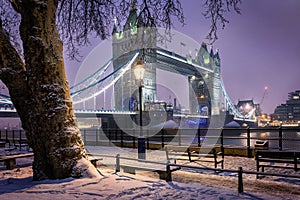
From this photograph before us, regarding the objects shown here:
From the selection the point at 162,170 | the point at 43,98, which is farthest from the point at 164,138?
the point at 43,98

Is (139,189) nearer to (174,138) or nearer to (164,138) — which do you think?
(164,138)

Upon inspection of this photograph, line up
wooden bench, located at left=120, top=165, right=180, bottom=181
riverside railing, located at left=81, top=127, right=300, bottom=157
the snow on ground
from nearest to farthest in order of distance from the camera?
the snow on ground < wooden bench, located at left=120, top=165, right=180, bottom=181 < riverside railing, located at left=81, top=127, right=300, bottom=157

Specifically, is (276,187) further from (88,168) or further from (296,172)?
(88,168)

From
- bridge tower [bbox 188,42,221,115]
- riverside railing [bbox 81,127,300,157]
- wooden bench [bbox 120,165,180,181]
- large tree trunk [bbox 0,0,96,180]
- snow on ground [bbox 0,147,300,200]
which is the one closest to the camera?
snow on ground [bbox 0,147,300,200]

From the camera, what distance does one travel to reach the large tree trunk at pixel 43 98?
5.38 meters

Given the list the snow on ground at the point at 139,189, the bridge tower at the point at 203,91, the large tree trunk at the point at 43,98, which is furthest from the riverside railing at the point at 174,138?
the bridge tower at the point at 203,91

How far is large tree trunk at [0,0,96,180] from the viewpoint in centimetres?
538

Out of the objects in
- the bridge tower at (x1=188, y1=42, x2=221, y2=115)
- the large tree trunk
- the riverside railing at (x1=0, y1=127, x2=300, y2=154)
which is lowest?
the riverside railing at (x1=0, y1=127, x2=300, y2=154)

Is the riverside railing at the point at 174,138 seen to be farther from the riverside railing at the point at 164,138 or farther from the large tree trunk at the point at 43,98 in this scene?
the large tree trunk at the point at 43,98

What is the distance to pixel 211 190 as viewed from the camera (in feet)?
16.4

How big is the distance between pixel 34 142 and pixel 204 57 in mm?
113100

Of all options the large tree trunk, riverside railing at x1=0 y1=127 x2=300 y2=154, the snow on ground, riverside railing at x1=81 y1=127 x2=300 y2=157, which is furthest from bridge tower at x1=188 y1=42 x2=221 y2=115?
the large tree trunk

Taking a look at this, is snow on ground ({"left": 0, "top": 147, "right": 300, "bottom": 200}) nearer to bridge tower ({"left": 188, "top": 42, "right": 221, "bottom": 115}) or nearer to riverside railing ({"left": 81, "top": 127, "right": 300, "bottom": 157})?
riverside railing ({"left": 81, "top": 127, "right": 300, "bottom": 157})

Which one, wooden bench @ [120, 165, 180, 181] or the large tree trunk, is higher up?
the large tree trunk
